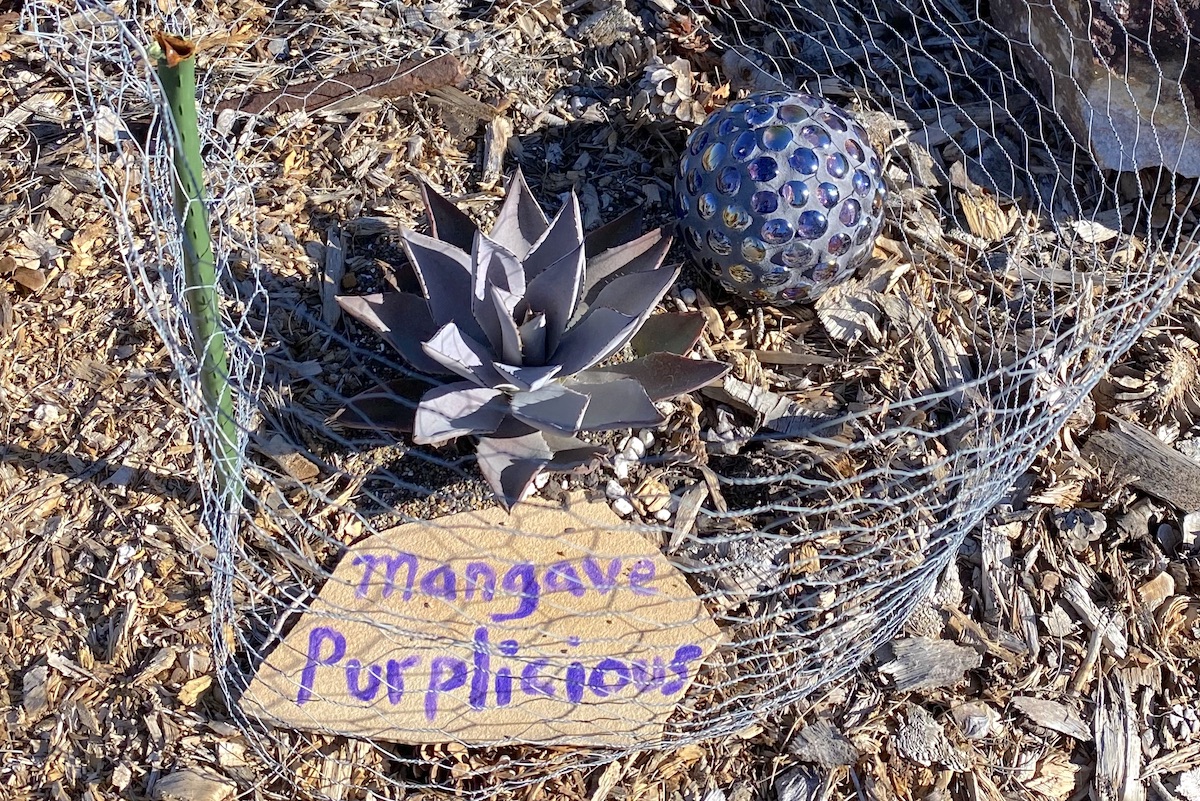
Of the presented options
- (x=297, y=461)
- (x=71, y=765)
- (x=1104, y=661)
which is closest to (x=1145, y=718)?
(x=1104, y=661)

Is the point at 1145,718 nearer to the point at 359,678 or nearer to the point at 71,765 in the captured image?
the point at 359,678

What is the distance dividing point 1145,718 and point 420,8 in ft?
6.29

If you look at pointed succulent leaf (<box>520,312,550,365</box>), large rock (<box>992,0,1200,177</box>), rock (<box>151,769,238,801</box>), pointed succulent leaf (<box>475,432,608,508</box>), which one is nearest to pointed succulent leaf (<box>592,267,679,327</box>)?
pointed succulent leaf (<box>520,312,550,365</box>)

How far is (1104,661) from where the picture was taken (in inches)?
67.0

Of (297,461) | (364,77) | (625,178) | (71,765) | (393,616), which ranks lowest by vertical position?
(71,765)

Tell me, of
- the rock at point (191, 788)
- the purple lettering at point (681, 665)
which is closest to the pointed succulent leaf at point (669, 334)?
the purple lettering at point (681, 665)

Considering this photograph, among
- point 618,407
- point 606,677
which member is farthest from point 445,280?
point 606,677

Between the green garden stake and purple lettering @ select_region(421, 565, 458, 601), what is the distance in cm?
32

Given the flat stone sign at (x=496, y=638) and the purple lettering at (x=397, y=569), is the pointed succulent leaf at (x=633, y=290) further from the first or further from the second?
the purple lettering at (x=397, y=569)

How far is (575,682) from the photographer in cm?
157

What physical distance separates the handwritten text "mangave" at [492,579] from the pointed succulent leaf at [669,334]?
358 mm

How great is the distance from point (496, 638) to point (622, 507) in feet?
0.99

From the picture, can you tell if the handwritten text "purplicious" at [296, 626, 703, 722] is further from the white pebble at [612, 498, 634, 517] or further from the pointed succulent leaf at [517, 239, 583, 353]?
the pointed succulent leaf at [517, 239, 583, 353]

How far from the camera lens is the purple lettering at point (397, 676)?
155 cm
